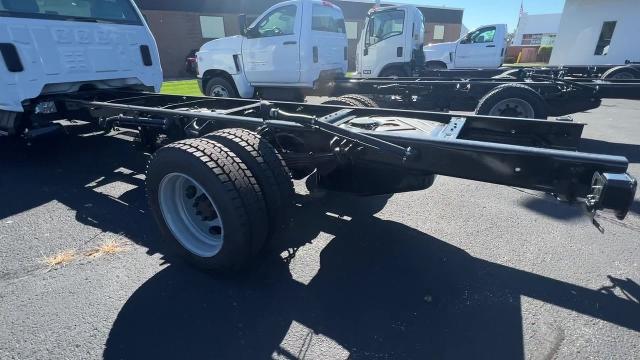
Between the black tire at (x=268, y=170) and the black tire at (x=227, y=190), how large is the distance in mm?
47

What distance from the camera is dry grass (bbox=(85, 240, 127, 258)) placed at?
296 cm

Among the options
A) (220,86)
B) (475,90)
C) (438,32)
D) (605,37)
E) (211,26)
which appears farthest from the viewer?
(438,32)

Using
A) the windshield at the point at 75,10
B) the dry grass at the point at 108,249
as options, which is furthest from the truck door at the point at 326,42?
the dry grass at the point at 108,249

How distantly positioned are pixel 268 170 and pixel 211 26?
27018mm

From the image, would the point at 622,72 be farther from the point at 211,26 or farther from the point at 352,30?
the point at 352,30

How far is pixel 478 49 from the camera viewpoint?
1462 centimetres

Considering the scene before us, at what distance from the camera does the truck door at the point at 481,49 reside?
1444cm

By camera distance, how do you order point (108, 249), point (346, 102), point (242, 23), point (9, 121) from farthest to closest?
point (242, 23), point (9, 121), point (346, 102), point (108, 249)

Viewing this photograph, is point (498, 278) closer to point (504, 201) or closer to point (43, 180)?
point (504, 201)

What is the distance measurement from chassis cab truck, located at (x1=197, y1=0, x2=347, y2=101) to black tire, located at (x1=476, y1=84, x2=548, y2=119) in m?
3.69

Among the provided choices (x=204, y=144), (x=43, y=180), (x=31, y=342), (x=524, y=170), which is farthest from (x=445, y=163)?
(x=43, y=180)

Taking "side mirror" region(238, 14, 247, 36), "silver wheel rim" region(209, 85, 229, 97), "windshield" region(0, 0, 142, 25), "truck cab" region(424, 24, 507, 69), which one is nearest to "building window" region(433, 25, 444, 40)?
"truck cab" region(424, 24, 507, 69)

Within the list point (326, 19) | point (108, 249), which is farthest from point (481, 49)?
point (108, 249)

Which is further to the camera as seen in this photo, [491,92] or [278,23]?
[278,23]
